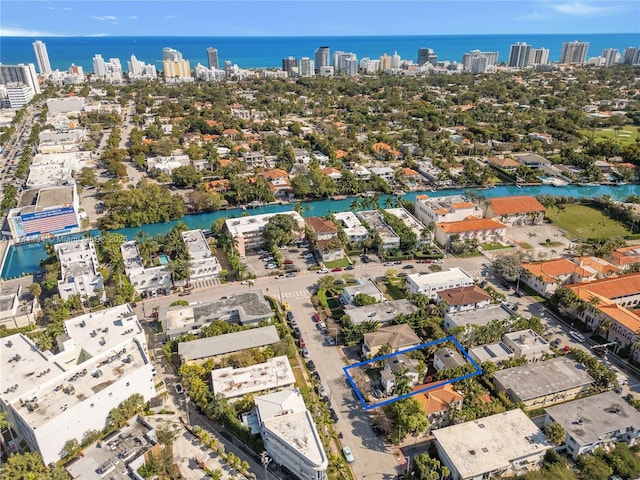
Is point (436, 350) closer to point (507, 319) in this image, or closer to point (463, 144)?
point (507, 319)

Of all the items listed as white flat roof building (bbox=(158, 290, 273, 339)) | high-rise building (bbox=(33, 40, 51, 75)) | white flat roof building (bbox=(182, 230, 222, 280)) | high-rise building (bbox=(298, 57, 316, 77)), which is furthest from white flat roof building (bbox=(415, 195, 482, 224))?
high-rise building (bbox=(33, 40, 51, 75))

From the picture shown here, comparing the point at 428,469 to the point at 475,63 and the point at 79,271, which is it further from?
the point at 475,63

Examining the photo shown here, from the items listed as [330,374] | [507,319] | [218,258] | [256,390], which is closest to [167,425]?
[256,390]

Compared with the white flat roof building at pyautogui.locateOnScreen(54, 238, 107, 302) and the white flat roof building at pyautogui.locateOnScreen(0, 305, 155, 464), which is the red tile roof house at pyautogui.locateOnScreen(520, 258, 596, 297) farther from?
the white flat roof building at pyautogui.locateOnScreen(54, 238, 107, 302)

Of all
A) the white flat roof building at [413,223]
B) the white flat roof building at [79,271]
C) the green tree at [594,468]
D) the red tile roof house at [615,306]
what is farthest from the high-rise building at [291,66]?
the green tree at [594,468]

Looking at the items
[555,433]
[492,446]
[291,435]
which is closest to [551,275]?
[555,433]

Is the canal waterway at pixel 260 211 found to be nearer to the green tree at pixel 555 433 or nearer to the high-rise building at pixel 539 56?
the green tree at pixel 555 433
